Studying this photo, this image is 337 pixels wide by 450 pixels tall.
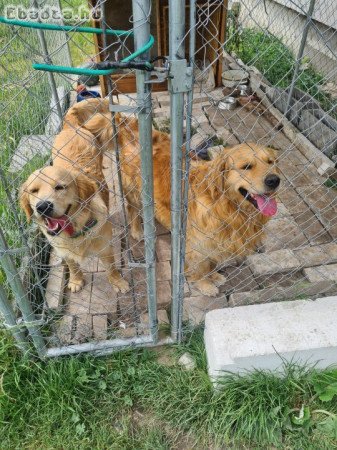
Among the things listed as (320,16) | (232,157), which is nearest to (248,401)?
(232,157)

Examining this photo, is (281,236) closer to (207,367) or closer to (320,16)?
(207,367)

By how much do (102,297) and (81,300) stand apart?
16 cm

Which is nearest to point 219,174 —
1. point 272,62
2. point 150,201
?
point 150,201

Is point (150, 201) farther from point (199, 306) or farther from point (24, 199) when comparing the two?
point (199, 306)

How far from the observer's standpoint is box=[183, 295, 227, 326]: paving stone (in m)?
2.56

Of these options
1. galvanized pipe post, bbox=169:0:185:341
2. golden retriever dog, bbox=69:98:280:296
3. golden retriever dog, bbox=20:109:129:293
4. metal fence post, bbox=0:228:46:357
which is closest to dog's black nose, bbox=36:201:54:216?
golden retriever dog, bbox=20:109:129:293

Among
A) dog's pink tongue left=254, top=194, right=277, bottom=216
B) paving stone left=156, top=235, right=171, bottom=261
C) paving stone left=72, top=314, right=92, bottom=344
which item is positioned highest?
dog's pink tongue left=254, top=194, right=277, bottom=216

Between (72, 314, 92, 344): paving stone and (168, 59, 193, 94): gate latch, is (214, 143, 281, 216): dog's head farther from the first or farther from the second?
(72, 314, 92, 344): paving stone

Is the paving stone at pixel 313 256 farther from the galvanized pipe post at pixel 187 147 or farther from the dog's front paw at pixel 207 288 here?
the galvanized pipe post at pixel 187 147

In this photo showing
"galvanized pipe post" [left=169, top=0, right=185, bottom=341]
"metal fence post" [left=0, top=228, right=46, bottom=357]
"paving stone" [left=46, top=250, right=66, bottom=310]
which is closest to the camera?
"galvanized pipe post" [left=169, top=0, right=185, bottom=341]

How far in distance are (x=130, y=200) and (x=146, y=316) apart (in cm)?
111

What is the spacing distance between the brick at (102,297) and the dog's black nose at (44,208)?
862mm

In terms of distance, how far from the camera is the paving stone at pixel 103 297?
269cm

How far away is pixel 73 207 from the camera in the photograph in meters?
2.40
